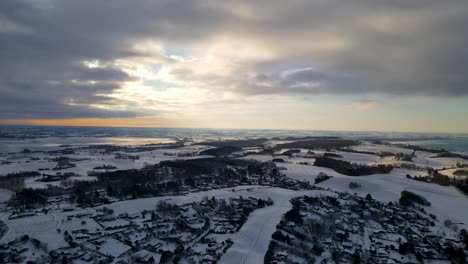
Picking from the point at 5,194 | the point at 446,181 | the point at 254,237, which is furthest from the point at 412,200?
the point at 5,194

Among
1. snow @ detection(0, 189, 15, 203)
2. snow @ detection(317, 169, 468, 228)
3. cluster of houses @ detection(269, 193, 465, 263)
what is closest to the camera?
cluster of houses @ detection(269, 193, 465, 263)

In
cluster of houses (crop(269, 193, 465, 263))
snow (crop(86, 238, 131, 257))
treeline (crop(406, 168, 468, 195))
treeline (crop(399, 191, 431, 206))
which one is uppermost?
treeline (crop(406, 168, 468, 195))

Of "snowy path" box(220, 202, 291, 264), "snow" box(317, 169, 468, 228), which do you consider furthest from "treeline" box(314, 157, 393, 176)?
"snowy path" box(220, 202, 291, 264)

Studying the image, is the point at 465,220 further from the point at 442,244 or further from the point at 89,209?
the point at 89,209

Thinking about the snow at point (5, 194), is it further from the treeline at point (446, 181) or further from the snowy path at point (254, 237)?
the treeline at point (446, 181)

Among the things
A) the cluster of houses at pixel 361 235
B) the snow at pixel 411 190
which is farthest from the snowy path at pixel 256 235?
the snow at pixel 411 190

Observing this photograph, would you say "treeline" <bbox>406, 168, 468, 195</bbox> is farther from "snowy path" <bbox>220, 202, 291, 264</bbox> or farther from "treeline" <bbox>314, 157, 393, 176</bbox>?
"snowy path" <bbox>220, 202, 291, 264</bbox>

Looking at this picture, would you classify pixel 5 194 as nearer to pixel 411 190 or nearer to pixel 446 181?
pixel 411 190

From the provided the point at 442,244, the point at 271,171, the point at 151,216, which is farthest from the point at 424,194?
the point at 151,216
